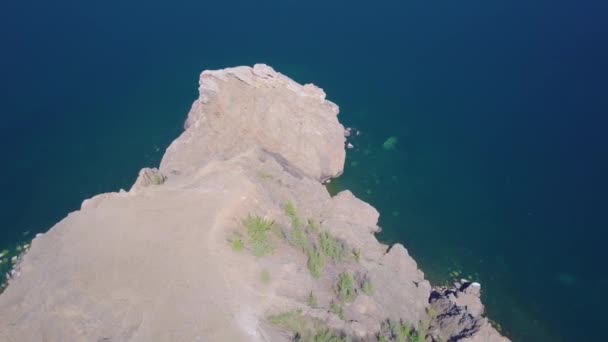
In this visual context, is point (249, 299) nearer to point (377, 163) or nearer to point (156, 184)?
point (156, 184)

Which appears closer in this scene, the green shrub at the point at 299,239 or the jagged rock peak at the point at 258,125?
the green shrub at the point at 299,239

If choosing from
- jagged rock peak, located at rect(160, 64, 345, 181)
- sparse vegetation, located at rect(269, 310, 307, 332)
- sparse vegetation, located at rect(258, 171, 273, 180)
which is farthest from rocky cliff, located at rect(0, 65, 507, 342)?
jagged rock peak, located at rect(160, 64, 345, 181)

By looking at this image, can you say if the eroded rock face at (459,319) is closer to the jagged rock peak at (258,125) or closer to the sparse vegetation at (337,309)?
the sparse vegetation at (337,309)

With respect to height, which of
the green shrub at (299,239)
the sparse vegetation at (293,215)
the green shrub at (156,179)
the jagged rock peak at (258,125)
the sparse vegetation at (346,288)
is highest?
the jagged rock peak at (258,125)

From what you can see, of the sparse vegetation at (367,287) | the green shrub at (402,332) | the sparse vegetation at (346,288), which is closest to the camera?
the green shrub at (402,332)

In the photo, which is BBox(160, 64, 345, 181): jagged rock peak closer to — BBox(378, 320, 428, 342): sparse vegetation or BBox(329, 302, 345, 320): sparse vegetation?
BBox(329, 302, 345, 320): sparse vegetation

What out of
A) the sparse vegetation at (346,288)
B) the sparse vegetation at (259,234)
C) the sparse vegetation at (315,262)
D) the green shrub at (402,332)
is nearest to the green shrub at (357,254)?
the sparse vegetation at (346,288)
